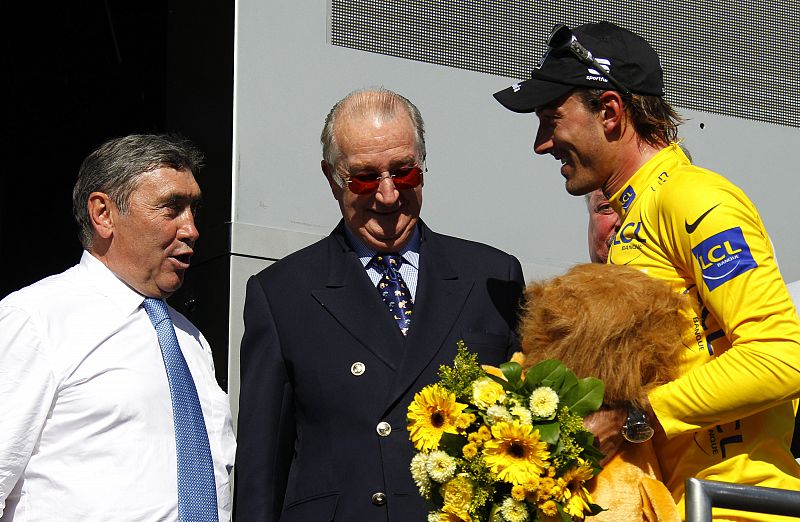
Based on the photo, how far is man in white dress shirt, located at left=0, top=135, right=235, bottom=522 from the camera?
346 cm

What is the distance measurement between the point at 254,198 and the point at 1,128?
128 inches

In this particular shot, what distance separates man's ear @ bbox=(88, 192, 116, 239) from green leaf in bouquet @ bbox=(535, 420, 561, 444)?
5.80ft

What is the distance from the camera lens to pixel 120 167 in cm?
407

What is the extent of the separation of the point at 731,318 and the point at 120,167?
209cm

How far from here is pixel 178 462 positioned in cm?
364

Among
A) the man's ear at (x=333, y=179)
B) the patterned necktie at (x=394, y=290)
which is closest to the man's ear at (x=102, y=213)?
the man's ear at (x=333, y=179)

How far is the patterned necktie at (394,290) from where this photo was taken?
386 cm

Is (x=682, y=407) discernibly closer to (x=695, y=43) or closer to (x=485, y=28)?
(x=485, y=28)

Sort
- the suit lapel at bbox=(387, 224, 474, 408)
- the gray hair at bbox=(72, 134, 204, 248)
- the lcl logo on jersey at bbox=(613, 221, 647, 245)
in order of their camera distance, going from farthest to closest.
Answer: the gray hair at bbox=(72, 134, 204, 248) → the suit lapel at bbox=(387, 224, 474, 408) → the lcl logo on jersey at bbox=(613, 221, 647, 245)

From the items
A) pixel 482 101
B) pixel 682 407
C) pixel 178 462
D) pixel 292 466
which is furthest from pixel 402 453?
pixel 482 101

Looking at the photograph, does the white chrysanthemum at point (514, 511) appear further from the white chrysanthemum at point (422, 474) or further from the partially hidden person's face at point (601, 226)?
the partially hidden person's face at point (601, 226)

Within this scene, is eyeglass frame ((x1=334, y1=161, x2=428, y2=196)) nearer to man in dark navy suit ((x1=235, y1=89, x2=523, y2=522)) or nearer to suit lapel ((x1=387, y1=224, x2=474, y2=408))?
man in dark navy suit ((x1=235, y1=89, x2=523, y2=522))

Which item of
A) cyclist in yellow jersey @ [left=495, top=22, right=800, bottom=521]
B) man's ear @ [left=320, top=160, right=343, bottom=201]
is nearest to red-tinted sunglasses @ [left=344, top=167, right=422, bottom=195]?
man's ear @ [left=320, top=160, right=343, bottom=201]

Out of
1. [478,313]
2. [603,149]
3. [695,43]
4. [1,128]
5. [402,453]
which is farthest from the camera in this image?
[1,128]
